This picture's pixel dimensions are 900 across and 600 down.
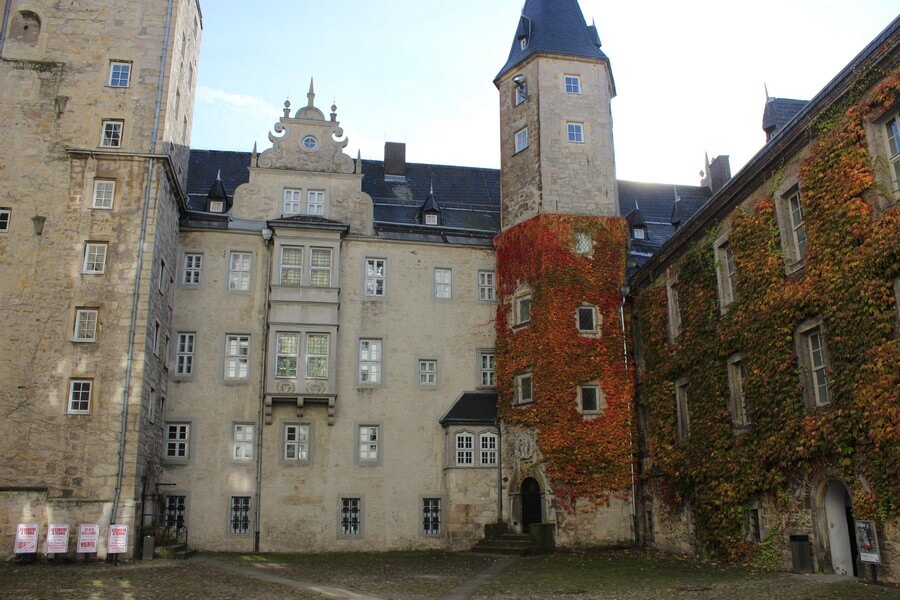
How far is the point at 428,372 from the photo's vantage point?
29.9 m

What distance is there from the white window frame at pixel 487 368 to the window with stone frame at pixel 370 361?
12.1 ft

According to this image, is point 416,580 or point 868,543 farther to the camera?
point 416,580

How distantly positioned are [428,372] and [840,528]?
1541 cm

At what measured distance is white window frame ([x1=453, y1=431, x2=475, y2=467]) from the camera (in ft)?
94.2

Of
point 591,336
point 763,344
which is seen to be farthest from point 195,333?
point 763,344

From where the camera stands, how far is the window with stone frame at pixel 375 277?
30219 mm

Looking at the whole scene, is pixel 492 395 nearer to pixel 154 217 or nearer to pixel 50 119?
pixel 154 217

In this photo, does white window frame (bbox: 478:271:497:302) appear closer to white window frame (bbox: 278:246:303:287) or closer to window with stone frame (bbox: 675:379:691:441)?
white window frame (bbox: 278:246:303:287)

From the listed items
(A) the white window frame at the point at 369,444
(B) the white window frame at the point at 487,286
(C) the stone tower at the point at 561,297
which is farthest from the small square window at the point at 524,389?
(A) the white window frame at the point at 369,444

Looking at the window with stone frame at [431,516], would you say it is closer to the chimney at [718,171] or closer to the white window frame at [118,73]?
the white window frame at [118,73]

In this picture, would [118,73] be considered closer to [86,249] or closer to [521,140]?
[86,249]

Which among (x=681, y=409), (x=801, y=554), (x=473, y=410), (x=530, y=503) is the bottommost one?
(x=801, y=554)

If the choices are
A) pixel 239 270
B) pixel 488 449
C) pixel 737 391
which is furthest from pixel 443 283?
pixel 737 391

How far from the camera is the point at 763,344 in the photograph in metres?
19.7
